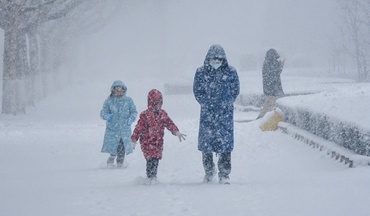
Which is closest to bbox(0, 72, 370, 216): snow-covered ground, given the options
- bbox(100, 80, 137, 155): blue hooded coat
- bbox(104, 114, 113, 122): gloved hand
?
bbox(100, 80, 137, 155): blue hooded coat

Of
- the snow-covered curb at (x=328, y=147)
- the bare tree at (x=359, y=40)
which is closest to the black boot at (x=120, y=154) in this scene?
the snow-covered curb at (x=328, y=147)

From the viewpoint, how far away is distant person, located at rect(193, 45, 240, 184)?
7.16 metres

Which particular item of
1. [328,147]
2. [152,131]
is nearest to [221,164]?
[152,131]

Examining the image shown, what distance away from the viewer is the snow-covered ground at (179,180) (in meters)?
5.58

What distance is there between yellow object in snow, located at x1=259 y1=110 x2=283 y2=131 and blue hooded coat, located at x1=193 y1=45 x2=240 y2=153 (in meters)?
6.17

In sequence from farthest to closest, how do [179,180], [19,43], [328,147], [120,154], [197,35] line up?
1. [197,35]
2. [19,43]
3. [120,154]
4. [328,147]
5. [179,180]

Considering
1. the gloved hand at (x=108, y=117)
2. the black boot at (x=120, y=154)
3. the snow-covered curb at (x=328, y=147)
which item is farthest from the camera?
the black boot at (x=120, y=154)

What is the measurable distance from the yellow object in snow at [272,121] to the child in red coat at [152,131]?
630 centimetres

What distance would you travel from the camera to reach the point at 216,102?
7207 millimetres

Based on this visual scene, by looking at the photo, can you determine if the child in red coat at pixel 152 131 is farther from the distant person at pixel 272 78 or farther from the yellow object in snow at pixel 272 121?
the distant person at pixel 272 78

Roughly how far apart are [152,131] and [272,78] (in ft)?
26.7

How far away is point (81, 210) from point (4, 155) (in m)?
6.16

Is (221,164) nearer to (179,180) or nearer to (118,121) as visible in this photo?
(179,180)

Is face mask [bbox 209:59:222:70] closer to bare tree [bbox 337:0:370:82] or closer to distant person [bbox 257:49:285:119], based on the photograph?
distant person [bbox 257:49:285:119]
